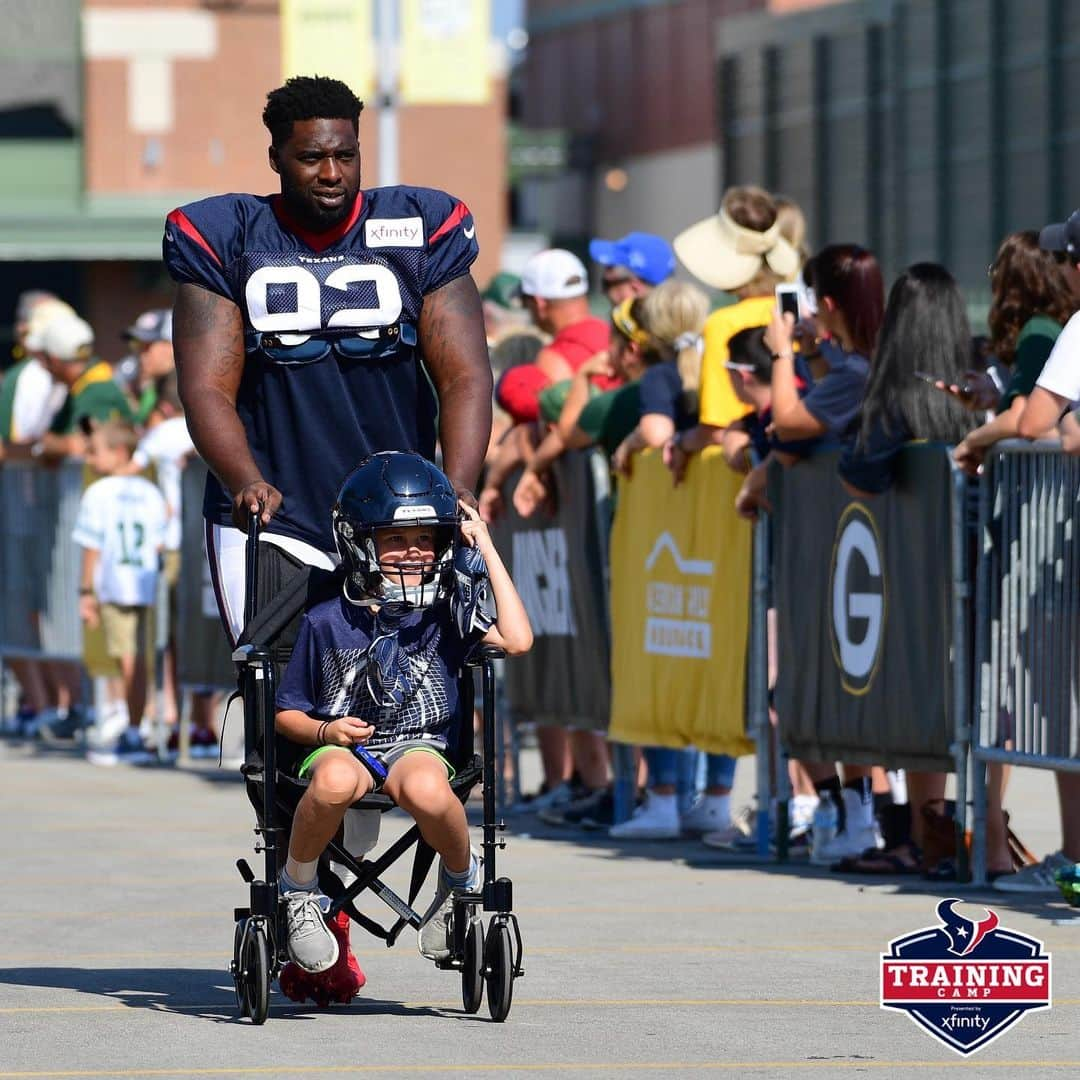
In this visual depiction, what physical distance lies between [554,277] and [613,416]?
1105 mm

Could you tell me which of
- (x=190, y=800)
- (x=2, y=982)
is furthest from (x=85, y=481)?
(x=2, y=982)

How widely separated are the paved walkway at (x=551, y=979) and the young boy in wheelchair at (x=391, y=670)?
0.37 m

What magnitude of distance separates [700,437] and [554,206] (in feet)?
238

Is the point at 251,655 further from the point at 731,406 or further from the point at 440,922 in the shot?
the point at 731,406

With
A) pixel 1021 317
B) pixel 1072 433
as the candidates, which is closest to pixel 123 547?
pixel 1021 317

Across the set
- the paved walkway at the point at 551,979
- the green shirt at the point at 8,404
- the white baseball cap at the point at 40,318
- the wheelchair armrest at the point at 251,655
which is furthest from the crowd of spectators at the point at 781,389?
the green shirt at the point at 8,404

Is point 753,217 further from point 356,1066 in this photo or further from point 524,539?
point 356,1066

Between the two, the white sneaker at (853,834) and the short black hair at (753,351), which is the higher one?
the short black hair at (753,351)

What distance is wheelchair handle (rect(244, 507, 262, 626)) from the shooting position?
24.2ft

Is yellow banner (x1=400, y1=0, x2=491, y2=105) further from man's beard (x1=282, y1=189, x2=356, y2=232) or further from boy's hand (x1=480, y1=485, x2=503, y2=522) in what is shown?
man's beard (x1=282, y1=189, x2=356, y2=232)

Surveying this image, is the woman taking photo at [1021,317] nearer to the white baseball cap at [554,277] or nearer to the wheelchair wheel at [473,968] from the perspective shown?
the wheelchair wheel at [473,968]

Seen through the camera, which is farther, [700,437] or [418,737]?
[700,437]

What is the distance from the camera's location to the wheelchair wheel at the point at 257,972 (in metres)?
7.16

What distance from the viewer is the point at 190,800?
1396 cm
